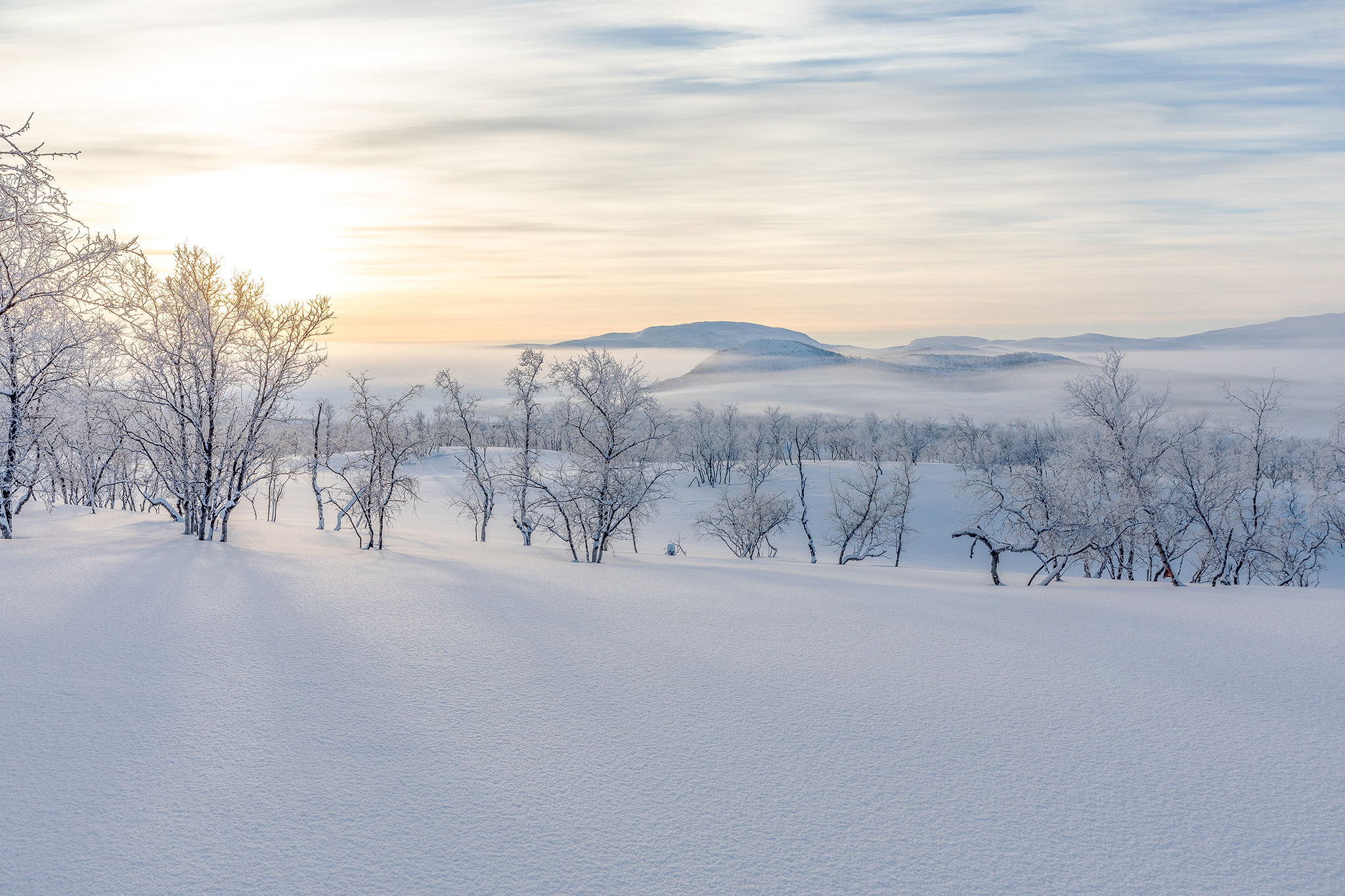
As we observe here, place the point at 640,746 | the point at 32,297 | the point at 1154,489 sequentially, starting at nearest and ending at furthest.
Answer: the point at 640,746, the point at 32,297, the point at 1154,489

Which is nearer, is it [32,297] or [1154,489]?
[32,297]

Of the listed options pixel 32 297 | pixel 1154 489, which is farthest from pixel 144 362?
pixel 1154 489

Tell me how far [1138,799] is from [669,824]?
3.21 m

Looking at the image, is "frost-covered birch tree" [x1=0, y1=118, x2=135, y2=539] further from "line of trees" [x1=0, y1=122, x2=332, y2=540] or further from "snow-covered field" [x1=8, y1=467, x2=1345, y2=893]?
"snow-covered field" [x1=8, y1=467, x2=1345, y2=893]

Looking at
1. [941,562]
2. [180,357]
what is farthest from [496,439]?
[180,357]

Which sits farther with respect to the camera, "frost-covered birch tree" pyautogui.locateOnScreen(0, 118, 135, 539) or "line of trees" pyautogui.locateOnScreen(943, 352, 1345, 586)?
"line of trees" pyautogui.locateOnScreen(943, 352, 1345, 586)

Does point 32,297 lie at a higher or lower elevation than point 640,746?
higher

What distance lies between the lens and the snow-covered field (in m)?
4.23

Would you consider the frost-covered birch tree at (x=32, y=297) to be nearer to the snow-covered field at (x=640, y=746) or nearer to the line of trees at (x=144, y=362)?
the line of trees at (x=144, y=362)

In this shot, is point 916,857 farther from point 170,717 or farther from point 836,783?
point 170,717

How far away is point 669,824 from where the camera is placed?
4637 mm

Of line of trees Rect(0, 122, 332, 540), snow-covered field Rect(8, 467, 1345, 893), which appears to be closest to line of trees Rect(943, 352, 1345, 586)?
snow-covered field Rect(8, 467, 1345, 893)

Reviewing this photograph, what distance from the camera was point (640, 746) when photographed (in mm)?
5684

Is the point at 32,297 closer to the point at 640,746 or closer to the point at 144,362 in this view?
the point at 144,362
